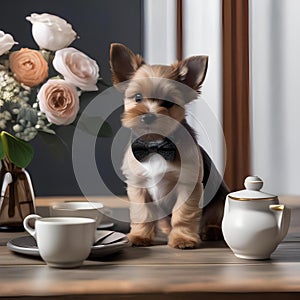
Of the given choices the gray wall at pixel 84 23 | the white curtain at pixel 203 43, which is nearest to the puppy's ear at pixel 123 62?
the white curtain at pixel 203 43

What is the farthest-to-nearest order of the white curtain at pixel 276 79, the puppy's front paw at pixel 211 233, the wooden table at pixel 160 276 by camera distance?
the white curtain at pixel 276 79
the puppy's front paw at pixel 211 233
the wooden table at pixel 160 276

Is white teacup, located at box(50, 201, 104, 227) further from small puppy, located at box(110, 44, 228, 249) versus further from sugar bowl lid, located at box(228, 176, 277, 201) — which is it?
sugar bowl lid, located at box(228, 176, 277, 201)

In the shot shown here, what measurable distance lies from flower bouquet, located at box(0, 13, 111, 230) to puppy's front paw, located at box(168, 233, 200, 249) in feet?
1.05

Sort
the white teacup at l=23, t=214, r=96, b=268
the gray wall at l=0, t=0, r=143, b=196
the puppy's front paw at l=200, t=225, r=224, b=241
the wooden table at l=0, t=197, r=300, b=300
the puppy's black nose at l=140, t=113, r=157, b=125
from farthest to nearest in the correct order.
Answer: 1. the gray wall at l=0, t=0, r=143, b=196
2. the puppy's front paw at l=200, t=225, r=224, b=241
3. the puppy's black nose at l=140, t=113, r=157, b=125
4. the white teacup at l=23, t=214, r=96, b=268
5. the wooden table at l=0, t=197, r=300, b=300

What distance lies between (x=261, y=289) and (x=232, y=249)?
234mm

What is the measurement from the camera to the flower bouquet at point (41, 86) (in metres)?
1.42

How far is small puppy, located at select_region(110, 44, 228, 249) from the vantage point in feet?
4.37

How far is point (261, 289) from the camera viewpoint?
993mm

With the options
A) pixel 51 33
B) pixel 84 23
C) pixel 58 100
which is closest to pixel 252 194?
pixel 58 100

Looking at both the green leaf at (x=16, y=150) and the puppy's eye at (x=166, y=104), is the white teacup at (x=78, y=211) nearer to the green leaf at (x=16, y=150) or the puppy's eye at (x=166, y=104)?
the green leaf at (x=16, y=150)

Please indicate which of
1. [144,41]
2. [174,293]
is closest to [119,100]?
[174,293]

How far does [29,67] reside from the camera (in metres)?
1.44

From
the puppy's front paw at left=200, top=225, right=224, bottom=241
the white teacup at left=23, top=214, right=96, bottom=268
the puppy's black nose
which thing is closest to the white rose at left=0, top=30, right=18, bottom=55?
the puppy's black nose

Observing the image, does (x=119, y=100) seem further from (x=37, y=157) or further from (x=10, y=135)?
(x=37, y=157)
